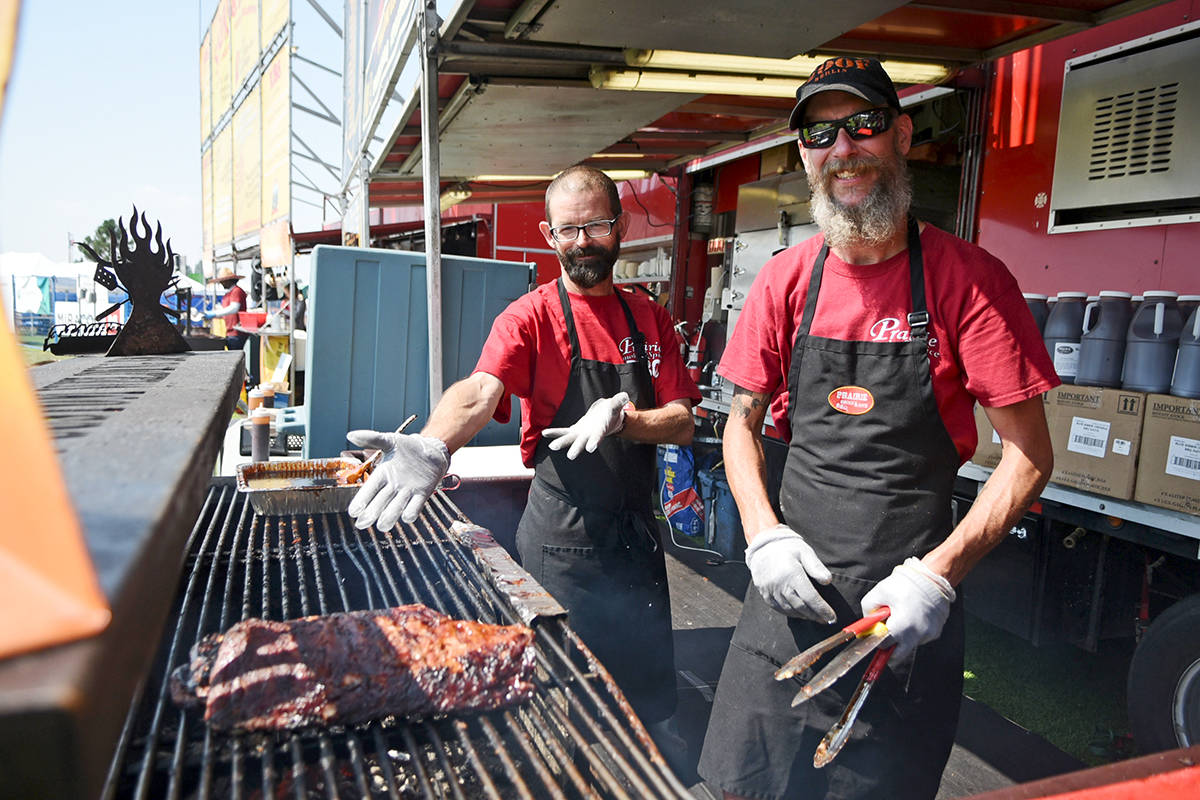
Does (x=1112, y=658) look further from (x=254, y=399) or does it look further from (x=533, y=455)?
(x=254, y=399)

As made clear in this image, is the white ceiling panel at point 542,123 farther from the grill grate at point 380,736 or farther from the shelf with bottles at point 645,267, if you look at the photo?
the grill grate at point 380,736

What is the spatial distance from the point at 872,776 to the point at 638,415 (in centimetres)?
134

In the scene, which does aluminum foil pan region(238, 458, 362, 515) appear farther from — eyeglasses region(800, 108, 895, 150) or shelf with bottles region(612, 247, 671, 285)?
shelf with bottles region(612, 247, 671, 285)

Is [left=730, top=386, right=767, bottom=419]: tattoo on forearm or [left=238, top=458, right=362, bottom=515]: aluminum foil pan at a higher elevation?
[left=730, top=386, right=767, bottom=419]: tattoo on forearm

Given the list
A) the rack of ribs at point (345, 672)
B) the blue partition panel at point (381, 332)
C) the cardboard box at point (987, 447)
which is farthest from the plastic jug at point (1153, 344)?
the blue partition panel at point (381, 332)

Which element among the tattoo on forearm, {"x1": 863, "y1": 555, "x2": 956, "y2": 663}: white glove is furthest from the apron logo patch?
{"x1": 863, "y1": 555, "x2": 956, "y2": 663}: white glove

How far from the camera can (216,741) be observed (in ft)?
4.72

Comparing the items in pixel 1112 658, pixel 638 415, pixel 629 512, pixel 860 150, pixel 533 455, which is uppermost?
pixel 860 150

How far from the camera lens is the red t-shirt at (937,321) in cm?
191

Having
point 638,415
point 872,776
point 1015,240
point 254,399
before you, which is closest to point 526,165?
point 254,399

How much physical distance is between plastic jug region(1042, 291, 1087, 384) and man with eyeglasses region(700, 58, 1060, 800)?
1875 millimetres

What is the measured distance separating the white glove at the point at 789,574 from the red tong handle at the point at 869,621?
130 mm

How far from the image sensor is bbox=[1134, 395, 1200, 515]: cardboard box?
2887 mm

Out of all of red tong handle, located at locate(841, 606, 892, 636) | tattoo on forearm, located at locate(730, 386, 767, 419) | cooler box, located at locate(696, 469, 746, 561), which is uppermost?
tattoo on forearm, located at locate(730, 386, 767, 419)
